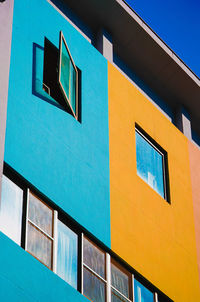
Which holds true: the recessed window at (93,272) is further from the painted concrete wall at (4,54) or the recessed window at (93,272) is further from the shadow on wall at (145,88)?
the shadow on wall at (145,88)

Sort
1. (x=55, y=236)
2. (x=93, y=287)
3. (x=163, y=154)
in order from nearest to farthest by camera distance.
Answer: (x=55, y=236)
(x=93, y=287)
(x=163, y=154)

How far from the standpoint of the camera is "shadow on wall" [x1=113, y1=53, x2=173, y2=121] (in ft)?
66.5

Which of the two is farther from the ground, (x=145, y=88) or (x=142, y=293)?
(x=145, y=88)

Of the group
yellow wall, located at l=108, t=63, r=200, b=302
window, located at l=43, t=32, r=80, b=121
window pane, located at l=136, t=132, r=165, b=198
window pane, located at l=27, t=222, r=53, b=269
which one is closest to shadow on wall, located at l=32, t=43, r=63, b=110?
window, located at l=43, t=32, r=80, b=121

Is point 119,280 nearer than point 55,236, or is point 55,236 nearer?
point 55,236

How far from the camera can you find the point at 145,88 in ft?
68.8

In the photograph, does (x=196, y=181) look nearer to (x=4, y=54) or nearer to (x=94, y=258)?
(x=94, y=258)

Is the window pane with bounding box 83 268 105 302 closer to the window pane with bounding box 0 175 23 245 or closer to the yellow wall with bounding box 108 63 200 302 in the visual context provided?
the yellow wall with bounding box 108 63 200 302

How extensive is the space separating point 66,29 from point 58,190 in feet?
16.2

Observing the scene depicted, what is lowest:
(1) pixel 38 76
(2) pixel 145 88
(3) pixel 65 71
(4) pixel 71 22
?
(1) pixel 38 76

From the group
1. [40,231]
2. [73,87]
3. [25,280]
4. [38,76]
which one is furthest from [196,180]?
[25,280]

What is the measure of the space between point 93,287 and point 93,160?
3.10 meters

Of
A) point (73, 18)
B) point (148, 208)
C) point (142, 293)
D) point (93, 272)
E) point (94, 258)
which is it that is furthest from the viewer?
point (73, 18)

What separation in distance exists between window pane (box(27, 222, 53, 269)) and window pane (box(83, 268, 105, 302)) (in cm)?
118
